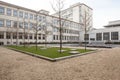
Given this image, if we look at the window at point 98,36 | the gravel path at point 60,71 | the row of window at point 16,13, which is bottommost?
the gravel path at point 60,71

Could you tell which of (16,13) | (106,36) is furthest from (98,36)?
(16,13)

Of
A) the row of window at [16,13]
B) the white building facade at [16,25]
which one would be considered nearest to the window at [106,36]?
the white building facade at [16,25]

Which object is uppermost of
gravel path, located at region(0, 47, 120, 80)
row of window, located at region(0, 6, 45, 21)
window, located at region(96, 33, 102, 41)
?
row of window, located at region(0, 6, 45, 21)

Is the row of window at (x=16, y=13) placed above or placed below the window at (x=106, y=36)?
above

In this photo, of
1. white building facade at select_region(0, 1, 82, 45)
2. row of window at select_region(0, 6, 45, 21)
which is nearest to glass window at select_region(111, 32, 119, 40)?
white building facade at select_region(0, 1, 82, 45)

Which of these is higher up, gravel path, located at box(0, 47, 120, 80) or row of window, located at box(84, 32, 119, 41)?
row of window, located at box(84, 32, 119, 41)

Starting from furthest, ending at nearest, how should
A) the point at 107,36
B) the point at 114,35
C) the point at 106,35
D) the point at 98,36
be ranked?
the point at 98,36 → the point at 106,35 → the point at 107,36 → the point at 114,35

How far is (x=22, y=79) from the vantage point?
4.59m

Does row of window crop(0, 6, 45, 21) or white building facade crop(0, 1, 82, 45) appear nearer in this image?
white building facade crop(0, 1, 82, 45)

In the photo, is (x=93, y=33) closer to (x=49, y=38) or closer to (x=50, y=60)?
(x=49, y=38)

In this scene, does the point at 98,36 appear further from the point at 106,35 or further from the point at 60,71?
the point at 60,71

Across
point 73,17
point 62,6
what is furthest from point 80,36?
point 62,6

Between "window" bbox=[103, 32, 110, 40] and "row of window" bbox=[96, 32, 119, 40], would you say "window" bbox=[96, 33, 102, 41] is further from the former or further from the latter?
"window" bbox=[103, 32, 110, 40]

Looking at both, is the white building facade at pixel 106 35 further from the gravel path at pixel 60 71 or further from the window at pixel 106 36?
the gravel path at pixel 60 71
